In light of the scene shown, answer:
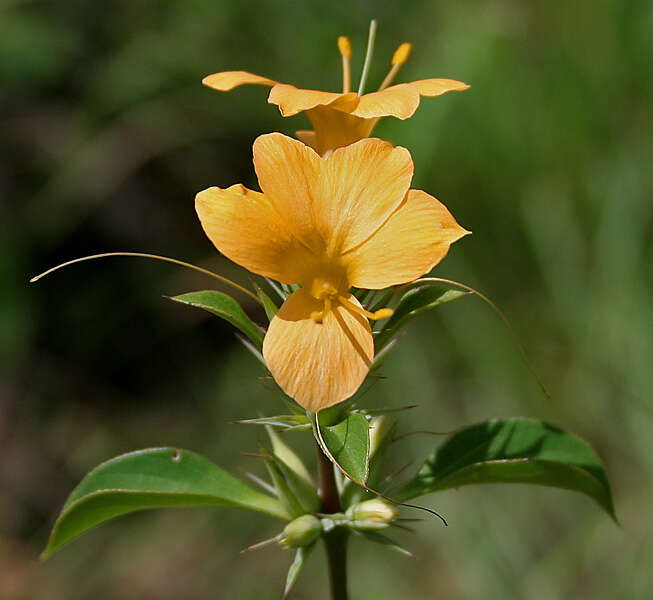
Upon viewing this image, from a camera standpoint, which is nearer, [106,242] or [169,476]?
[169,476]

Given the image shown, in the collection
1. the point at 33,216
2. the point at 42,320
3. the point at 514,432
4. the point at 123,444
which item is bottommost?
the point at 123,444

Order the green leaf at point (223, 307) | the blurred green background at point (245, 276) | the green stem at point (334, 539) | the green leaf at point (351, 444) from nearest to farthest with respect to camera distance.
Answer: the green leaf at point (351, 444)
the green leaf at point (223, 307)
the green stem at point (334, 539)
the blurred green background at point (245, 276)

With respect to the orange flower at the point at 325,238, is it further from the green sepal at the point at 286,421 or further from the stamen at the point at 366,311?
the green sepal at the point at 286,421

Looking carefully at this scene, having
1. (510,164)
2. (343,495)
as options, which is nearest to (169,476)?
(343,495)

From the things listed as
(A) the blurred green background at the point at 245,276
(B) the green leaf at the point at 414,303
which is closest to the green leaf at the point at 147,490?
(B) the green leaf at the point at 414,303

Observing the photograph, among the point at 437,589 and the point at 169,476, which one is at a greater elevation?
the point at 169,476

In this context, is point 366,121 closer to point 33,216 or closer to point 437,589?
point 437,589
